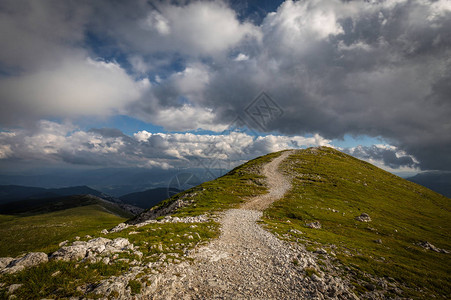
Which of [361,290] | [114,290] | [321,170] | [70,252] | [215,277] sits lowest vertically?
[361,290]

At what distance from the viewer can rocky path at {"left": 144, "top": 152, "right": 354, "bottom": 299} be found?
37.2 feet

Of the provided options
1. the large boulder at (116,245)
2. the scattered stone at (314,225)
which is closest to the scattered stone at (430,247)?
the scattered stone at (314,225)

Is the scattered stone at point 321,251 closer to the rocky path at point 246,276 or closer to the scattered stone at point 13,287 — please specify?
the rocky path at point 246,276

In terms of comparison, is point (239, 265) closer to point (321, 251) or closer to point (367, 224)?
point (321, 251)

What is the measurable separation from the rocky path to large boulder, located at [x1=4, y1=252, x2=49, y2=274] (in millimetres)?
7217

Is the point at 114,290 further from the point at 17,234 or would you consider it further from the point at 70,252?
the point at 17,234

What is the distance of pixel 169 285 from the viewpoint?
11.5m

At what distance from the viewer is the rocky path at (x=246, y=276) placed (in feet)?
37.2

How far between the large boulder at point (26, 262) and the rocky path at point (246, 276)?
7.22 metres

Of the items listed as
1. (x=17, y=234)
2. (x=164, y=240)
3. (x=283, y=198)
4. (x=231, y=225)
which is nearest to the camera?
(x=164, y=240)

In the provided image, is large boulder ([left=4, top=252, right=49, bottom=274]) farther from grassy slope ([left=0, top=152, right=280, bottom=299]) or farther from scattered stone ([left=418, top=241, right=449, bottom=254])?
scattered stone ([left=418, top=241, right=449, bottom=254])

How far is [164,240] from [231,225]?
12060 millimetres

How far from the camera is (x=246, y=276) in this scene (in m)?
13.5

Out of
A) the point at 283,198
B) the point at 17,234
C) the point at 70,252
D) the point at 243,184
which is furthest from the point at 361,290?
the point at 17,234
